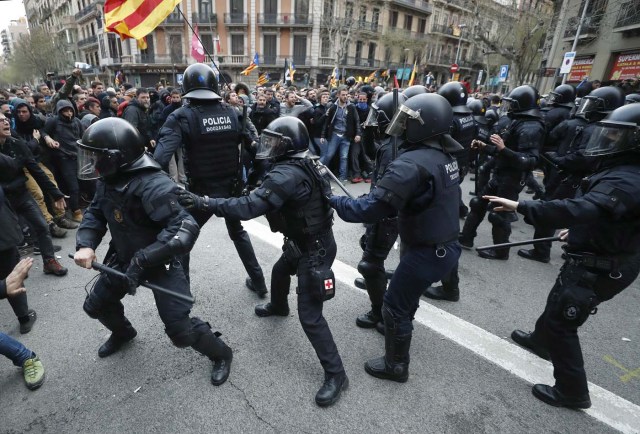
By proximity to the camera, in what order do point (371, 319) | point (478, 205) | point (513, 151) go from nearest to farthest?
point (371, 319) → point (513, 151) → point (478, 205)

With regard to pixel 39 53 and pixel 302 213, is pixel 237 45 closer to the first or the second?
pixel 39 53

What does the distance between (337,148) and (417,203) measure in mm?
6302

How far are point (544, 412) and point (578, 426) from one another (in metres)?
0.20

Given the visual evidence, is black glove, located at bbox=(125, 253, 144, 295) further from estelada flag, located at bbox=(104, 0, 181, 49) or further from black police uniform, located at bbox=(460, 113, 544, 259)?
black police uniform, located at bbox=(460, 113, 544, 259)

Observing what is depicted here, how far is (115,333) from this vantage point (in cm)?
290

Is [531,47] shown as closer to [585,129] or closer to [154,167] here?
[585,129]

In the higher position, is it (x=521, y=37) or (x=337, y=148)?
(x=521, y=37)

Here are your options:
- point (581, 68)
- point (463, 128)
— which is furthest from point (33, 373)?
point (581, 68)

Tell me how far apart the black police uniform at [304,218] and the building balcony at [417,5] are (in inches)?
1761

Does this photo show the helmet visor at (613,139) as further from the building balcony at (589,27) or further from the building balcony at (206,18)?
the building balcony at (206,18)

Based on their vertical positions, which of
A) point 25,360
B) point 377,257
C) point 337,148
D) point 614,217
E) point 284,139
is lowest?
point 25,360

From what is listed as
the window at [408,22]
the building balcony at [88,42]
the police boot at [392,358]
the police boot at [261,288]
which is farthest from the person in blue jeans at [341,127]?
the building balcony at [88,42]

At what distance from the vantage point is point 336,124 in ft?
27.0

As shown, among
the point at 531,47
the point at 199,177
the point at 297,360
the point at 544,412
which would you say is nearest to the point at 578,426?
the point at 544,412
